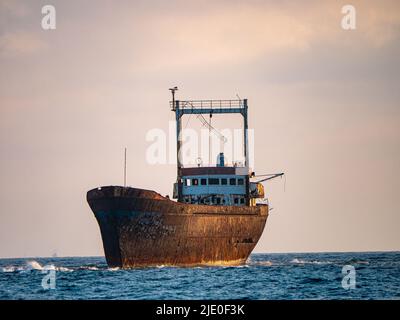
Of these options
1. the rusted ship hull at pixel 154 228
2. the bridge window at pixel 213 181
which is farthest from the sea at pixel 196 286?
the bridge window at pixel 213 181

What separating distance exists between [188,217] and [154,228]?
11.6 feet

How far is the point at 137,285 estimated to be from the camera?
172ft

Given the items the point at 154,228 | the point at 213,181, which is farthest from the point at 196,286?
the point at 213,181

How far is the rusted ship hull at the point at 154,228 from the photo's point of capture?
213 feet

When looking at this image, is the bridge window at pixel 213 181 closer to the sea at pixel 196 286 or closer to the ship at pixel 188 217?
the ship at pixel 188 217

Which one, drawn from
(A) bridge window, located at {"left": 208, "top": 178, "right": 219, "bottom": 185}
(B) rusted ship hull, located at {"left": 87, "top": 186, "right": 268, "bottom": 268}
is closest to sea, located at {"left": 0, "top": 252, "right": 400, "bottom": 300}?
(B) rusted ship hull, located at {"left": 87, "top": 186, "right": 268, "bottom": 268}

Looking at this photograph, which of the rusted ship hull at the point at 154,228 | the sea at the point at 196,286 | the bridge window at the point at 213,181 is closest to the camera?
the sea at the point at 196,286

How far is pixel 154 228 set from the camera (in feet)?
217

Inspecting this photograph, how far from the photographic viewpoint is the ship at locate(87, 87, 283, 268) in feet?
214

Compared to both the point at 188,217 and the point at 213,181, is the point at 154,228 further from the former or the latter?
the point at 213,181

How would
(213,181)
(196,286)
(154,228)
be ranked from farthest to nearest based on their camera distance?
(213,181) → (154,228) → (196,286)

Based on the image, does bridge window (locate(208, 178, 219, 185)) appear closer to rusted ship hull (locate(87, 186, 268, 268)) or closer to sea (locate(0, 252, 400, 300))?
rusted ship hull (locate(87, 186, 268, 268))
